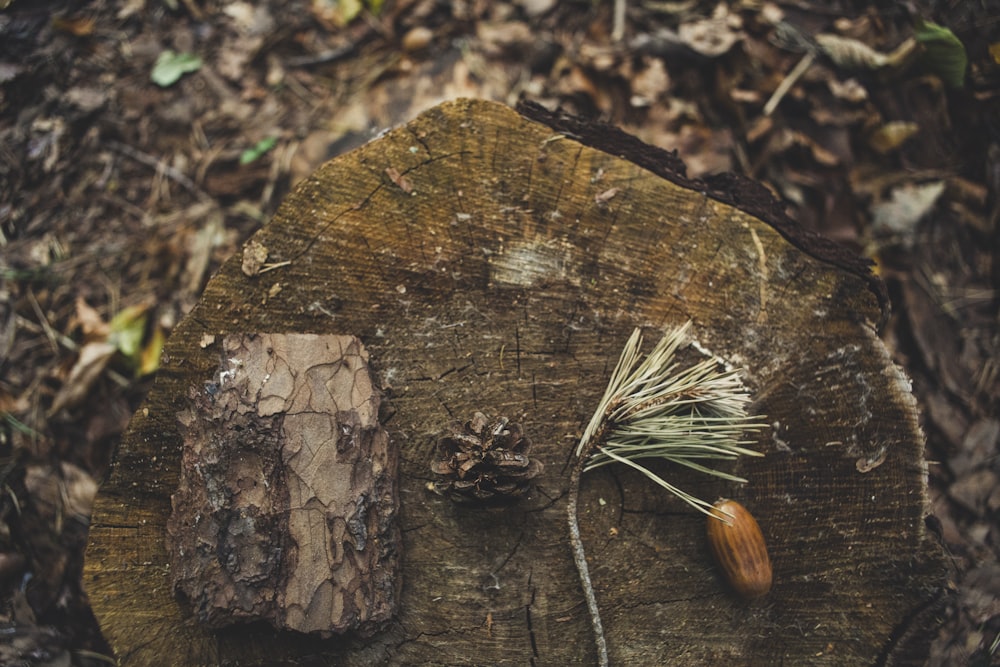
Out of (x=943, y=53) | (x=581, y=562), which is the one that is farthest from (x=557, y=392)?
(x=943, y=53)

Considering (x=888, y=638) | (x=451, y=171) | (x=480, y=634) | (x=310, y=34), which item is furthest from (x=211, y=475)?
(x=310, y=34)

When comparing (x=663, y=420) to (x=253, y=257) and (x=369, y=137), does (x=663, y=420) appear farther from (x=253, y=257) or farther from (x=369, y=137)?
(x=369, y=137)

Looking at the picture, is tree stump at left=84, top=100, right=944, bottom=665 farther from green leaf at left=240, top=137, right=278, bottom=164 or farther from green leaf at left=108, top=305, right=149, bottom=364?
green leaf at left=240, top=137, right=278, bottom=164

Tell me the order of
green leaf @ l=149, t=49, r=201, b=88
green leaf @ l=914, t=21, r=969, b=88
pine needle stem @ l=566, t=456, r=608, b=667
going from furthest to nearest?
green leaf @ l=149, t=49, r=201, b=88 < green leaf @ l=914, t=21, r=969, b=88 < pine needle stem @ l=566, t=456, r=608, b=667

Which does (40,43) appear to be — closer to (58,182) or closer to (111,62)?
(111,62)

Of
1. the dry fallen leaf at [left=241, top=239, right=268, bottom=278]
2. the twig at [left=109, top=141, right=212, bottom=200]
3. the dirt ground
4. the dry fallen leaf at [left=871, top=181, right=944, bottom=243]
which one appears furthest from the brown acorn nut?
the twig at [left=109, top=141, right=212, bottom=200]
